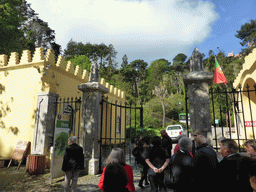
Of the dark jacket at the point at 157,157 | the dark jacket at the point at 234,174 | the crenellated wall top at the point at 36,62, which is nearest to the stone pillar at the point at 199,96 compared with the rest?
the dark jacket at the point at 157,157

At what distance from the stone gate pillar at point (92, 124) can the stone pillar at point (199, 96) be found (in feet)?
10.5

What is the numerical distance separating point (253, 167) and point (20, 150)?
8.93 m

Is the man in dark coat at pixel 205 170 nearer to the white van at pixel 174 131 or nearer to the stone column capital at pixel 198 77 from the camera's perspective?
the stone column capital at pixel 198 77

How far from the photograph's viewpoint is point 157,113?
33281mm

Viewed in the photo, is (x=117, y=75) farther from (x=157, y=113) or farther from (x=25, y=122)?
(x=25, y=122)

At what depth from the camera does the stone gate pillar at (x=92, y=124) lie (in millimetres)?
5977

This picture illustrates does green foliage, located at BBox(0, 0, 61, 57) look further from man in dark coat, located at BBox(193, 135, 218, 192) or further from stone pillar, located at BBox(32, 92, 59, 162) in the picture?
man in dark coat, located at BBox(193, 135, 218, 192)

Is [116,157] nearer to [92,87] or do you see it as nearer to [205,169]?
[205,169]

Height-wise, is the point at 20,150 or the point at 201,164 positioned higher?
the point at 201,164

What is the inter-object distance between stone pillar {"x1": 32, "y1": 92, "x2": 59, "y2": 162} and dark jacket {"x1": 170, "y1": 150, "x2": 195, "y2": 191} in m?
6.12

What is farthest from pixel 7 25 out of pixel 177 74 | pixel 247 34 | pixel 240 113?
pixel 177 74

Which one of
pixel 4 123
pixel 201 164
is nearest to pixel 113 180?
pixel 201 164

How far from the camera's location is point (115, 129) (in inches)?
266

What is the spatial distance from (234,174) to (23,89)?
34.0 feet
